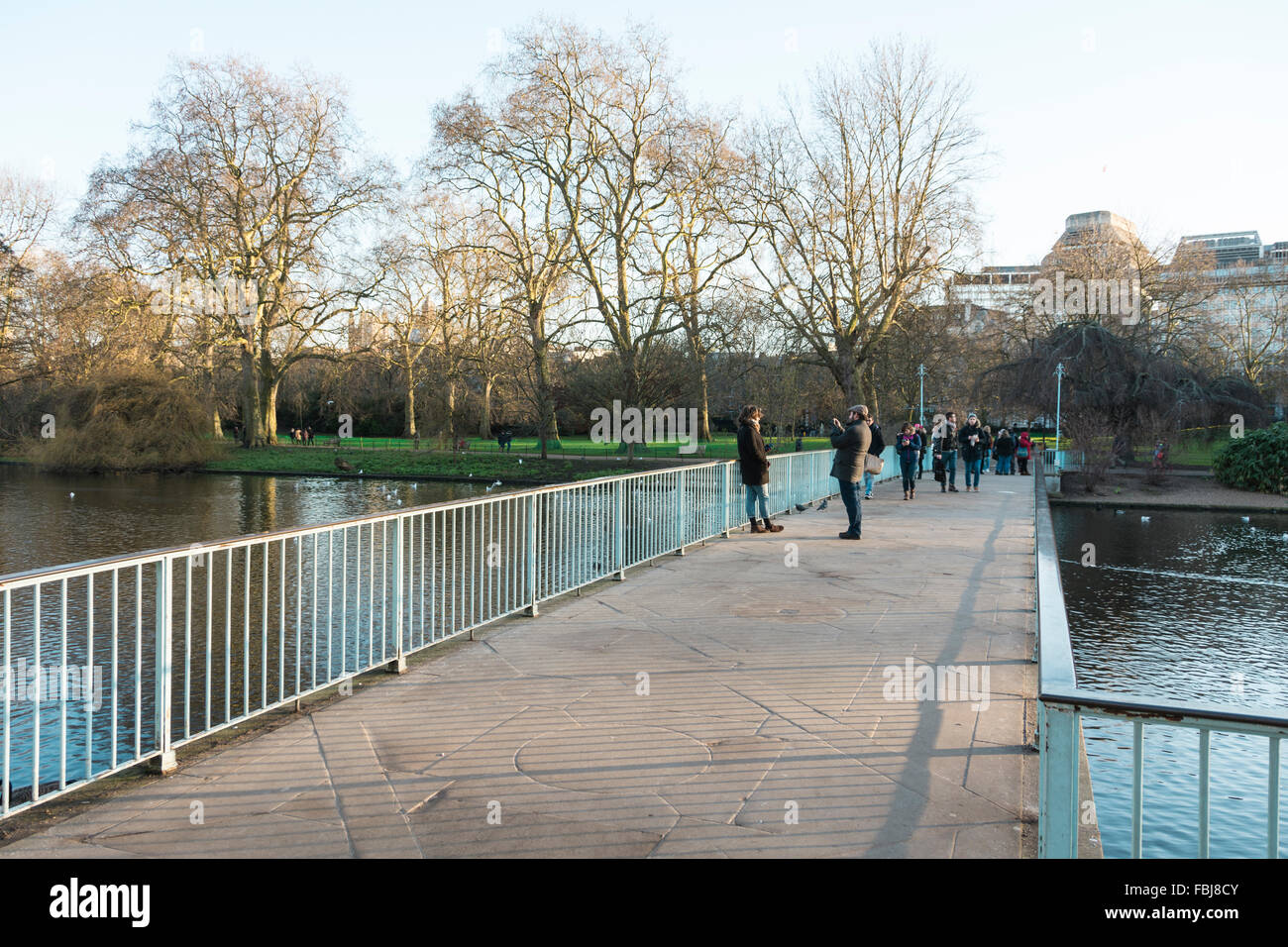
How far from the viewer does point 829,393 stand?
2509 inches

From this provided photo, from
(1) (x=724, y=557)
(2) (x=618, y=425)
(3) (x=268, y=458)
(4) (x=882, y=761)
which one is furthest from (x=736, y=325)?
(4) (x=882, y=761)

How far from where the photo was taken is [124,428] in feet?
135

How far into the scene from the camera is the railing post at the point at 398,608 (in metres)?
6.89

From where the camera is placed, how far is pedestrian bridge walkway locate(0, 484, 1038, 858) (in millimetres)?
4094

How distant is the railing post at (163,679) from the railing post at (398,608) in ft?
6.41

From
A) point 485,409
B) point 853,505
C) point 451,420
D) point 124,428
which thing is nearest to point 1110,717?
point 853,505

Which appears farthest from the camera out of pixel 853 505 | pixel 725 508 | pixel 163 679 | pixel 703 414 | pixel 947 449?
pixel 703 414

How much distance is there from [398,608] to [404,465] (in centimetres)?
3652

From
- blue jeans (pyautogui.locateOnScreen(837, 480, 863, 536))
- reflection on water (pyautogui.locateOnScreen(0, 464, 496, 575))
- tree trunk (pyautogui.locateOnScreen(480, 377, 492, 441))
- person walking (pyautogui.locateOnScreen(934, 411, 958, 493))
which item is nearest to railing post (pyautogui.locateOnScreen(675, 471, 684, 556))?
blue jeans (pyautogui.locateOnScreen(837, 480, 863, 536))

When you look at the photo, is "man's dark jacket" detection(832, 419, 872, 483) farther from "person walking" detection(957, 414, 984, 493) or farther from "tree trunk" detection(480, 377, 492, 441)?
"tree trunk" detection(480, 377, 492, 441)

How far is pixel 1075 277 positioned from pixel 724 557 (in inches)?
1806

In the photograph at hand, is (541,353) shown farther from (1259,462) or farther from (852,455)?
(1259,462)

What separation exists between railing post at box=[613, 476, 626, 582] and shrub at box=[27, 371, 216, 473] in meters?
36.4

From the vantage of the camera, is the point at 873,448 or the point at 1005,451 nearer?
the point at 873,448
